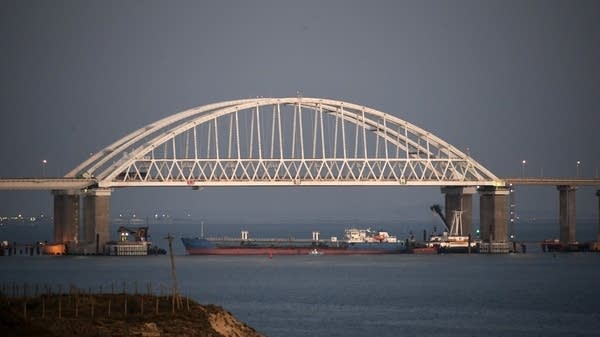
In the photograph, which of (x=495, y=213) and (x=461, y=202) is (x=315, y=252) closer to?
(x=461, y=202)

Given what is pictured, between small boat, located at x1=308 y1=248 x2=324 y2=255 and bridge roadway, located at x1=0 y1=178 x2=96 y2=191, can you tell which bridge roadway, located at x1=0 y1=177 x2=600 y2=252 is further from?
small boat, located at x1=308 y1=248 x2=324 y2=255

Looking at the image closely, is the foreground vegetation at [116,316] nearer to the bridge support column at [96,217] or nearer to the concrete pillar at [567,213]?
the bridge support column at [96,217]

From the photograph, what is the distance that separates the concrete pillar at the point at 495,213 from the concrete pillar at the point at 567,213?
8.58 meters

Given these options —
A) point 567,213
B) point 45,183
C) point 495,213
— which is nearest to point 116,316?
point 45,183

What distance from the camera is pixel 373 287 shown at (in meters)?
122

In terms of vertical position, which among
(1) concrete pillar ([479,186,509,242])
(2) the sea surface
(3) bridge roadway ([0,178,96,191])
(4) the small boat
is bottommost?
(2) the sea surface

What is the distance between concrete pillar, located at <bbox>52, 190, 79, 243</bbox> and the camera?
6467 inches

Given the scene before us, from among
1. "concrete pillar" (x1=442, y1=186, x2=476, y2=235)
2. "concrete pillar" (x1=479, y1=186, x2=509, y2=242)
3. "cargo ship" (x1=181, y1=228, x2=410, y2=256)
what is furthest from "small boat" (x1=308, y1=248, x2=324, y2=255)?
"concrete pillar" (x1=479, y1=186, x2=509, y2=242)

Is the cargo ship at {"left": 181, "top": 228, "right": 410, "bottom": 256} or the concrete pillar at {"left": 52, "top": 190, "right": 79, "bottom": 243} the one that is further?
the cargo ship at {"left": 181, "top": 228, "right": 410, "bottom": 256}

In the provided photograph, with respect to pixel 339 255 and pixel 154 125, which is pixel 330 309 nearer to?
pixel 154 125

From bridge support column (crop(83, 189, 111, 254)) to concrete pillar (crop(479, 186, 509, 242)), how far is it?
42.3 metres

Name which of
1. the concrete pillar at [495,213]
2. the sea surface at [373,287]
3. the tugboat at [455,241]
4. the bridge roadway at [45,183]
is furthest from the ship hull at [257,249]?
the bridge roadway at [45,183]

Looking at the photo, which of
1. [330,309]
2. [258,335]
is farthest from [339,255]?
[258,335]

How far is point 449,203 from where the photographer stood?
179 metres
